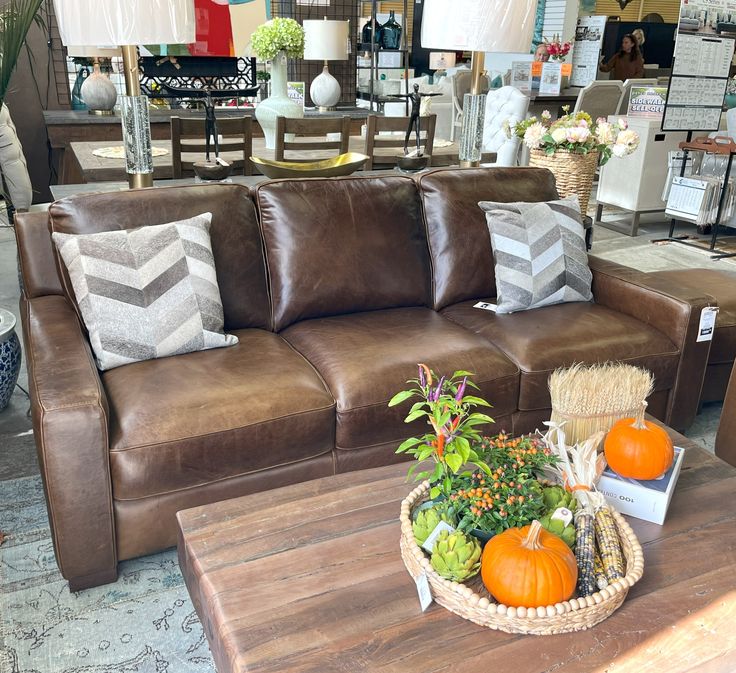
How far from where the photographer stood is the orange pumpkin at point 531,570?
1.16m

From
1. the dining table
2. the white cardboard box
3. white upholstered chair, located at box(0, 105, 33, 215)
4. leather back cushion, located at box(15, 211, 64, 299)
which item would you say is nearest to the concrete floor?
white upholstered chair, located at box(0, 105, 33, 215)

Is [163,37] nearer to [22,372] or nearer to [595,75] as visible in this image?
[22,372]

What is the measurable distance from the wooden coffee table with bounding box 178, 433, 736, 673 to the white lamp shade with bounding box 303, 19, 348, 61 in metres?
3.34

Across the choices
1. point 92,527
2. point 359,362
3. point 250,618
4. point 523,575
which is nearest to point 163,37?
point 359,362

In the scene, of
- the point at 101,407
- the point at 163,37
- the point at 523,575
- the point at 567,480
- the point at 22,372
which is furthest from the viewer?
the point at 22,372

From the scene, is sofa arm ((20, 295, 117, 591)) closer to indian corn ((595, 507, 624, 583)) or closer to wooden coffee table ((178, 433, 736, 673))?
wooden coffee table ((178, 433, 736, 673))

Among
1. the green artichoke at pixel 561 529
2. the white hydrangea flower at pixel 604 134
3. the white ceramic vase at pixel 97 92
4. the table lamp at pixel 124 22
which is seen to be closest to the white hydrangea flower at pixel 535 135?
the white hydrangea flower at pixel 604 134

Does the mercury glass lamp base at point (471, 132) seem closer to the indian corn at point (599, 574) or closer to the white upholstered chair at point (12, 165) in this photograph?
the indian corn at point (599, 574)

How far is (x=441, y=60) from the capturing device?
10797mm

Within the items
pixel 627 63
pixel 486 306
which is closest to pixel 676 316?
pixel 486 306

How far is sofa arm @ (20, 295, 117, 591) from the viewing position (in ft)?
5.30

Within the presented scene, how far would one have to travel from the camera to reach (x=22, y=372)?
302 cm

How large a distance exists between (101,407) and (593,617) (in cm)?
112

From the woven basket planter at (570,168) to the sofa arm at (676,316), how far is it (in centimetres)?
78
